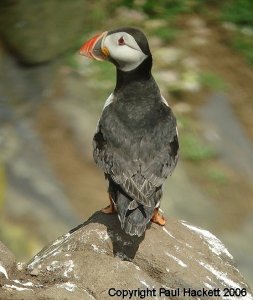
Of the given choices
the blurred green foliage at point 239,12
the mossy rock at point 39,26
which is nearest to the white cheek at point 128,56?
the mossy rock at point 39,26

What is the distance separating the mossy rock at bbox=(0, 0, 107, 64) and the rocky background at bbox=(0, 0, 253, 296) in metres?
0.01

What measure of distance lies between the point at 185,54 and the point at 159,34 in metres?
0.55

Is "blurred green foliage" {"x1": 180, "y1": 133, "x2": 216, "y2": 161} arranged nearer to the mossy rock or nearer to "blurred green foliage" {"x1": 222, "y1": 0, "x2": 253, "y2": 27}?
the mossy rock

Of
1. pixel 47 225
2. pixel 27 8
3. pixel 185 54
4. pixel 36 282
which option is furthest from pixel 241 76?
pixel 36 282

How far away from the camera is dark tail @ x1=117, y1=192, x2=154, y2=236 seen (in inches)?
212

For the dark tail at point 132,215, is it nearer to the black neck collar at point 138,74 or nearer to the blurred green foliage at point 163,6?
the black neck collar at point 138,74

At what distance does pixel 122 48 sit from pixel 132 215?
1269 millimetres

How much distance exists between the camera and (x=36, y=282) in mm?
5016

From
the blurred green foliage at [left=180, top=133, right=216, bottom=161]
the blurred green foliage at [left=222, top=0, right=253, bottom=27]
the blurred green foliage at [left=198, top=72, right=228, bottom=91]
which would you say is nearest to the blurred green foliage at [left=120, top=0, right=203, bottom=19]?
the blurred green foliage at [left=222, top=0, right=253, bottom=27]

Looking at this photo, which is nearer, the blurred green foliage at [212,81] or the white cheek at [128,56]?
the white cheek at [128,56]

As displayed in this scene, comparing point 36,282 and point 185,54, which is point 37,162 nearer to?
point 185,54

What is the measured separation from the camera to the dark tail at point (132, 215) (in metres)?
5.39

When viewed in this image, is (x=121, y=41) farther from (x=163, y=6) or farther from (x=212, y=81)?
(x=163, y=6)

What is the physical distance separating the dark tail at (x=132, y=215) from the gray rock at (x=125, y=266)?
15 cm
